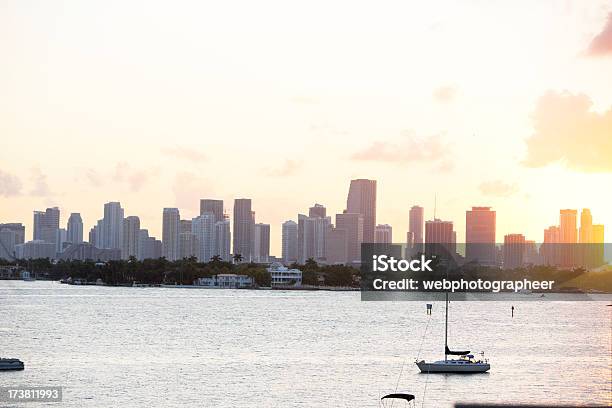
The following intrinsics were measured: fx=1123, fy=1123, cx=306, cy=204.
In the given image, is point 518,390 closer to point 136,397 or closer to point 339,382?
point 339,382

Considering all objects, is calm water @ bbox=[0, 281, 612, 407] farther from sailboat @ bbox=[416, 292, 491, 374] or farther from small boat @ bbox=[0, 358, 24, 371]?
small boat @ bbox=[0, 358, 24, 371]

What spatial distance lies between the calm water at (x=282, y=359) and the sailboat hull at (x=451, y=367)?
888mm

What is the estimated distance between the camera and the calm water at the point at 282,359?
6178 centimetres

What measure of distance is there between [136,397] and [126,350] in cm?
2640

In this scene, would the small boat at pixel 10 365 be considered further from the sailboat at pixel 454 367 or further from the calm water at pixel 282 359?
the sailboat at pixel 454 367

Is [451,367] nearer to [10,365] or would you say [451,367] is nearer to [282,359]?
[282,359]

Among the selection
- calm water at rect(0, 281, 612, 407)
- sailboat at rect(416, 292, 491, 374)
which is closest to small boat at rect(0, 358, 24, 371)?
calm water at rect(0, 281, 612, 407)

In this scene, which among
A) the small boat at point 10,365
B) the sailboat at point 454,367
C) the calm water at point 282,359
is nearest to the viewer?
the calm water at point 282,359

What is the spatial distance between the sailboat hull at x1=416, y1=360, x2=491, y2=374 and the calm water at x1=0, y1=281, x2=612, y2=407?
89cm

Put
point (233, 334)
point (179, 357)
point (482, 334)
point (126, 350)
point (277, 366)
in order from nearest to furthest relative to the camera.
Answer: point (277, 366) → point (179, 357) → point (126, 350) → point (233, 334) → point (482, 334)

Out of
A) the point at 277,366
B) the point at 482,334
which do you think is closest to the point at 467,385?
the point at 277,366

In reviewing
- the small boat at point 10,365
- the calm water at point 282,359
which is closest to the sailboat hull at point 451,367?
the calm water at point 282,359

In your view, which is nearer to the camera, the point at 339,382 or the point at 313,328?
the point at 339,382

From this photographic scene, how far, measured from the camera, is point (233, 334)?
103m
